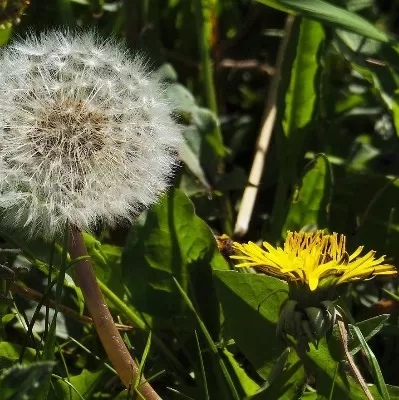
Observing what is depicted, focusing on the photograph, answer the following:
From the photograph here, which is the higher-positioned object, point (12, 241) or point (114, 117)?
point (114, 117)

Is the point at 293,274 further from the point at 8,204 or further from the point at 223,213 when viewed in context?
the point at 223,213

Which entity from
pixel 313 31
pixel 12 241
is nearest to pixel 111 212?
pixel 12 241

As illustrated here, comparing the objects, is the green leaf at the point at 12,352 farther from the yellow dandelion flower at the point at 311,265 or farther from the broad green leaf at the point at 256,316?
the yellow dandelion flower at the point at 311,265

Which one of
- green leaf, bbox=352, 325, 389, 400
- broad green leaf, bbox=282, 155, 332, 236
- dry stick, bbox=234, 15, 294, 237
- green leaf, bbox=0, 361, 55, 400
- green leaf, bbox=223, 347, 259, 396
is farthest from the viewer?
dry stick, bbox=234, 15, 294, 237

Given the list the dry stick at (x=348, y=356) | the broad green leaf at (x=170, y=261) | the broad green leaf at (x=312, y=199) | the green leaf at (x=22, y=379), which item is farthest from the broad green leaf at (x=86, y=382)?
the broad green leaf at (x=312, y=199)

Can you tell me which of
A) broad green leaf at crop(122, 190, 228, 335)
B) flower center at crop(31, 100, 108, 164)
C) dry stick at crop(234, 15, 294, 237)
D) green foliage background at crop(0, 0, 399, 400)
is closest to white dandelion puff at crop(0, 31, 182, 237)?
flower center at crop(31, 100, 108, 164)

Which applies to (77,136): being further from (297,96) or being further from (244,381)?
(297,96)

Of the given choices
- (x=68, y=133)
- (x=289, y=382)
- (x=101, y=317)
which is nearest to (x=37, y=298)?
(x=101, y=317)

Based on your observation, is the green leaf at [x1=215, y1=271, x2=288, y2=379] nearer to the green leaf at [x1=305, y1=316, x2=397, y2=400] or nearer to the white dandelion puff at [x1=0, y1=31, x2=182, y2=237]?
the green leaf at [x1=305, y1=316, x2=397, y2=400]
